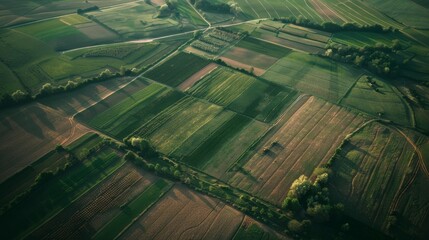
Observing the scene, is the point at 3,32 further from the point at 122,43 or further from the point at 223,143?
the point at 223,143

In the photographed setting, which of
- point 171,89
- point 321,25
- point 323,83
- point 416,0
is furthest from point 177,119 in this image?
point 416,0

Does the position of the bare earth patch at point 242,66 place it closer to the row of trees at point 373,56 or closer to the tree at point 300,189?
the row of trees at point 373,56

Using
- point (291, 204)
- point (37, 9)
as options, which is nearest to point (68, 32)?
point (37, 9)

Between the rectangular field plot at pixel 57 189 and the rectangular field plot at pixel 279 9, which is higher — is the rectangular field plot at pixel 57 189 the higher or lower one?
the lower one

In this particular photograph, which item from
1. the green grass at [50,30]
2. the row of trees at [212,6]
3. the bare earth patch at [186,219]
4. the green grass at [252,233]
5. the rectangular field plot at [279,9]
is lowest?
the bare earth patch at [186,219]

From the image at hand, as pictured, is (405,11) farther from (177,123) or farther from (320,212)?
(320,212)

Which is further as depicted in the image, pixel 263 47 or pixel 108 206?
pixel 263 47

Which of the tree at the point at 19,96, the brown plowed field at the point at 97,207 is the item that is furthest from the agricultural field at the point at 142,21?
the brown plowed field at the point at 97,207

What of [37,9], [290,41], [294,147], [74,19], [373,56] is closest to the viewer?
[294,147]
